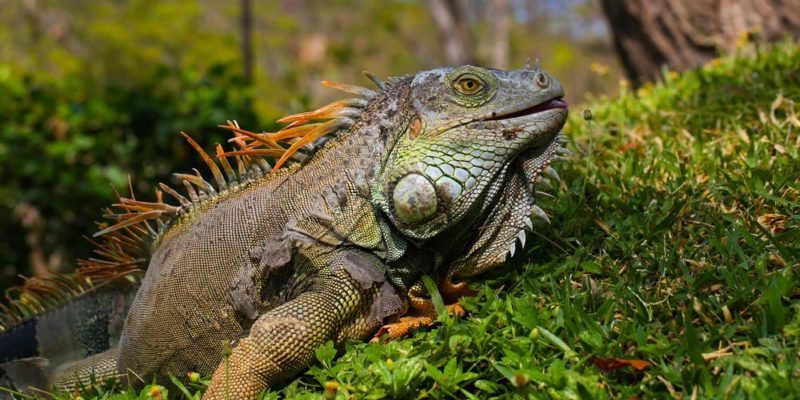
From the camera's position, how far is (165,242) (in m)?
3.54

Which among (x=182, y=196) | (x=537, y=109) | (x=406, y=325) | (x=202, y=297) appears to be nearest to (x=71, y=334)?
(x=182, y=196)

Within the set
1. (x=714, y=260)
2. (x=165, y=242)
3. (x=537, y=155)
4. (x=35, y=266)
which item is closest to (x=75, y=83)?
(x=35, y=266)

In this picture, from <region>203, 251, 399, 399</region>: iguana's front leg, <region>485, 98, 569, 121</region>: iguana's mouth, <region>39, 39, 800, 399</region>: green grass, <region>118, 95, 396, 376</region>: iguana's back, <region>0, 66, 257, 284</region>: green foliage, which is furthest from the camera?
<region>0, 66, 257, 284</region>: green foliage

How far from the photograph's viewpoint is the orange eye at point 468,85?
282 centimetres

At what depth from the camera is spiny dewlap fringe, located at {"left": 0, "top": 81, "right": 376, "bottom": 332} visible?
3.10m

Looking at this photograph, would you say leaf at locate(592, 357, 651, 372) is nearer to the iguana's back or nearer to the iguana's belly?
the iguana's back

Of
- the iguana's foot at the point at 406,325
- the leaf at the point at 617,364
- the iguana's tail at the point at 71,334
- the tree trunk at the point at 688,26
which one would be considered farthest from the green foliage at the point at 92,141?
the leaf at the point at 617,364

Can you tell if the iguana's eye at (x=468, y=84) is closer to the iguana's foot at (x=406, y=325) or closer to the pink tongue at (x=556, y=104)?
the pink tongue at (x=556, y=104)

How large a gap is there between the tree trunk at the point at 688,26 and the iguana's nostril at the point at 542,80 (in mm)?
4411

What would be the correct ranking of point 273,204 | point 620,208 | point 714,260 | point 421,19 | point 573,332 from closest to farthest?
point 573,332 < point 714,260 < point 273,204 < point 620,208 < point 421,19

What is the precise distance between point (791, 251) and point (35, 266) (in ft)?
25.0

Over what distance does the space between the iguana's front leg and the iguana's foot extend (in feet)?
0.13

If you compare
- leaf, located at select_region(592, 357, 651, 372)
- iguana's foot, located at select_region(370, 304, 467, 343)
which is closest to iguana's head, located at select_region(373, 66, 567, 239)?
iguana's foot, located at select_region(370, 304, 467, 343)

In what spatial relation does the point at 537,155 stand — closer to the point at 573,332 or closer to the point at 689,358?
the point at 573,332
